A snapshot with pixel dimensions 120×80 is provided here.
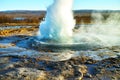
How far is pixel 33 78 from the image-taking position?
7.81 meters

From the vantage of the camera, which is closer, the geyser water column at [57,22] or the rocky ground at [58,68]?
the rocky ground at [58,68]

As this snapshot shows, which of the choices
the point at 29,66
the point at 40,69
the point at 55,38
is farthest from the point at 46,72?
the point at 55,38

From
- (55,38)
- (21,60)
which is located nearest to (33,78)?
(21,60)

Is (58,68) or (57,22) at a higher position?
(57,22)

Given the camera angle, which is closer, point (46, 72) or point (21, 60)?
point (46, 72)

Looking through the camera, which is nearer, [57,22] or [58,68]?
[58,68]

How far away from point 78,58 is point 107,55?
65.0 inches

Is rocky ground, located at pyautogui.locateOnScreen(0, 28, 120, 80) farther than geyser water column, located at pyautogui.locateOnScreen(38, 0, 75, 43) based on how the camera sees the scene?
No

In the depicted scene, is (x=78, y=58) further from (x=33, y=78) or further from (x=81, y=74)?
(x=33, y=78)

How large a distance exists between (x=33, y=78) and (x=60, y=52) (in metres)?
4.61

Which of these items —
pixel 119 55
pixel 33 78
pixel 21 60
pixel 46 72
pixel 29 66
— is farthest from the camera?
pixel 119 55

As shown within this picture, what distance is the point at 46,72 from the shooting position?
8.52 meters

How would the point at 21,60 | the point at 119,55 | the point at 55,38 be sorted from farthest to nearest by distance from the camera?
the point at 55,38 → the point at 119,55 → the point at 21,60

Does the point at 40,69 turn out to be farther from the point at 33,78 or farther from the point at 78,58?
the point at 78,58
